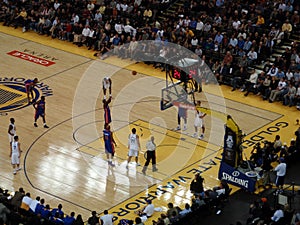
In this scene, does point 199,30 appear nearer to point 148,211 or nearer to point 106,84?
point 106,84

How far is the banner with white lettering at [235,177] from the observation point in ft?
86.9

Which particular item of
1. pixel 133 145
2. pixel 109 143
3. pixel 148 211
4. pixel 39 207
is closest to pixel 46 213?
pixel 39 207

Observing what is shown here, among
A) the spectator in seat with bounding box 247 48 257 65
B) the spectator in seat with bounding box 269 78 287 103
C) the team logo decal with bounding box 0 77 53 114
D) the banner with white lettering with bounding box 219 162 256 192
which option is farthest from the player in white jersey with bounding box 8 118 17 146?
the spectator in seat with bounding box 247 48 257 65

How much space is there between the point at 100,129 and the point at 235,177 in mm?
6930

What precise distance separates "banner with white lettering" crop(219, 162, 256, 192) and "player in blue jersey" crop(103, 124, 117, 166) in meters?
4.06

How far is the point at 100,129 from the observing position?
103 feet

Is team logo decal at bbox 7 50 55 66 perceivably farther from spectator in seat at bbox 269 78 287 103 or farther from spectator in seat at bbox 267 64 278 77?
spectator in seat at bbox 269 78 287 103

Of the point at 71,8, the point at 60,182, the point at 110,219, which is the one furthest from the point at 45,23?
the point at 110,219

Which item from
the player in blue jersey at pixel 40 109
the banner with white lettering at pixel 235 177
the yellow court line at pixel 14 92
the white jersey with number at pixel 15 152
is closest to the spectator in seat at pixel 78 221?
the white jersey with number at pixel 15 152

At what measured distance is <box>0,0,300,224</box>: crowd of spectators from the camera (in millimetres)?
35562

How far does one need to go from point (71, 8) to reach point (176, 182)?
61.7ft

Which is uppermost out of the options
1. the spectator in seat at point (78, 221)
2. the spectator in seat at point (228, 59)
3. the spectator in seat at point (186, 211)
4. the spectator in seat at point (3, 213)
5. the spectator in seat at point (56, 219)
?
the spectator in seat at point (228, 59)

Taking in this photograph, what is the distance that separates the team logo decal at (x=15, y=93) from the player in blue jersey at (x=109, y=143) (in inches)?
253

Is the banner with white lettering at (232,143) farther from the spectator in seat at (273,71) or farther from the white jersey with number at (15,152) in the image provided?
the spectator in seat at (273,71)
